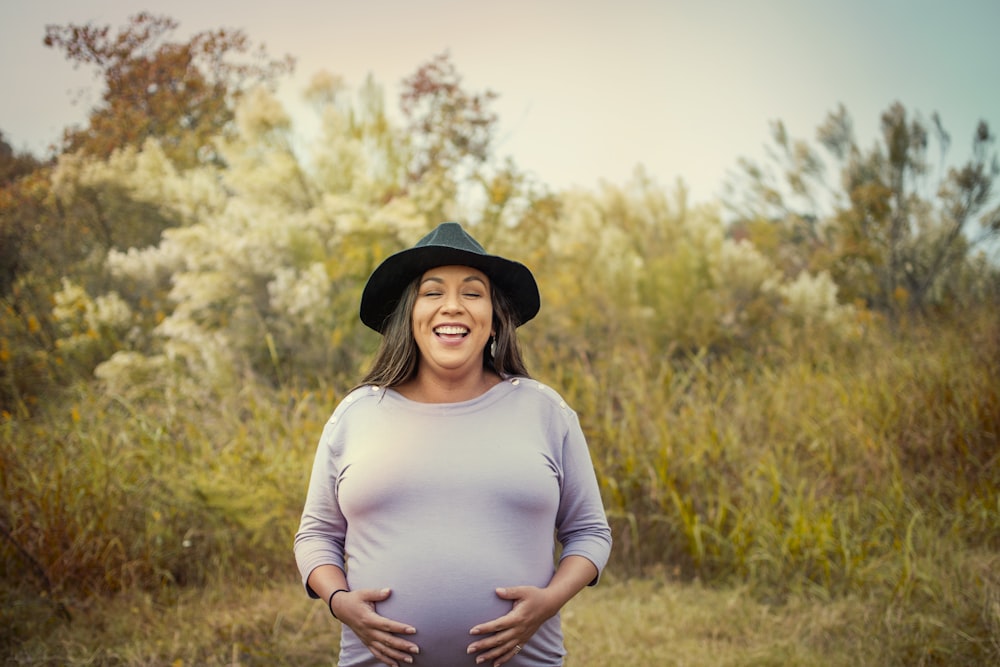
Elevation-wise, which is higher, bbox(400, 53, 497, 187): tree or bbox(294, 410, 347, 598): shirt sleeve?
bbox(400, 53, 497, 187): tree

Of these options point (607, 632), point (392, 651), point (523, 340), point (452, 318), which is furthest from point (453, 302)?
point (523, 340)

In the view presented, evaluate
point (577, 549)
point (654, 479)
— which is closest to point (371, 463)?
point (577, 549)

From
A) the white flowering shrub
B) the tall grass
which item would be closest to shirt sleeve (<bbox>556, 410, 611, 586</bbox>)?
the tall grass

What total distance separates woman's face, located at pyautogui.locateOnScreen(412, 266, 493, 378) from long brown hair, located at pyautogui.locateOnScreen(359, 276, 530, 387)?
28mm

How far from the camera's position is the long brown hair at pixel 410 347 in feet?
6.88

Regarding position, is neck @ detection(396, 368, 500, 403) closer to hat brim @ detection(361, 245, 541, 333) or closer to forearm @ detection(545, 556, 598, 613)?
hat brim @ detection(361, 245, 541, 333)

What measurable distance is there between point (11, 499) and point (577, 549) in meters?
3.44

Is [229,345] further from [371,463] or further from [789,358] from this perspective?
[371,463]

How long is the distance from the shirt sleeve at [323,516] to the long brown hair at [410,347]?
0.17 meters

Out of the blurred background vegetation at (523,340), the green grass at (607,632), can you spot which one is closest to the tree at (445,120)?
the blurred background vegetation at (523,340)

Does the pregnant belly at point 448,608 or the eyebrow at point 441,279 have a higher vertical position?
the eyebrow at point 441,279

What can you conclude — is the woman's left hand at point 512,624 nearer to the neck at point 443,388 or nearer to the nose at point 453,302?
the neck at point 443,388

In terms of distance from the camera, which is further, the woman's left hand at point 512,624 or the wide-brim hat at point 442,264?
the wide-brim hat at point 442,264

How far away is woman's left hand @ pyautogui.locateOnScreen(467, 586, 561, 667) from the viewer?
185cm
